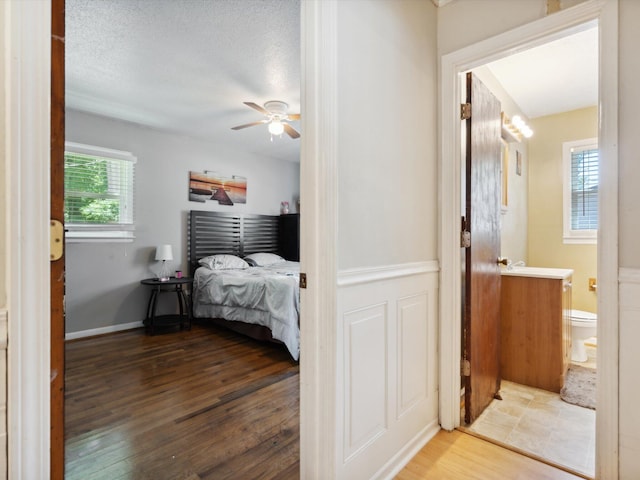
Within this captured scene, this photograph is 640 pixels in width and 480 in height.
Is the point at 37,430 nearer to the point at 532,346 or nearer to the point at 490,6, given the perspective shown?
the point at 490,6

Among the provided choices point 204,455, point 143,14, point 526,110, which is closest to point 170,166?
point 143,14

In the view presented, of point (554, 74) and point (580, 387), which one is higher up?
point (554, 74)

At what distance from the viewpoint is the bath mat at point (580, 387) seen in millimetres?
2285

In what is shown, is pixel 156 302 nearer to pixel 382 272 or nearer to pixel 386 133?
pixel 382 272

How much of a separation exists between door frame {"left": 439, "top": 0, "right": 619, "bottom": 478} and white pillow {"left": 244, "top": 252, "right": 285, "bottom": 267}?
3435 mm

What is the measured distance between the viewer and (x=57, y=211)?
0.71 m

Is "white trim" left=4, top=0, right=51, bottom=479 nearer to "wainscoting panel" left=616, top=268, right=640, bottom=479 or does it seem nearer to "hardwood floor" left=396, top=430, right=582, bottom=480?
"hardwood floor" left=396, top=430, right=582, bottom=480

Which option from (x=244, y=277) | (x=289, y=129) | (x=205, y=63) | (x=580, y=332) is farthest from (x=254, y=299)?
(x=580, y=332)

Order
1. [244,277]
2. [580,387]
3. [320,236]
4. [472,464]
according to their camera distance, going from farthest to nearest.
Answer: [244,277], [580,387], [472,464], [320,236]

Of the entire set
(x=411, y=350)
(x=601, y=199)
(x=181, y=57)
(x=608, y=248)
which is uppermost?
(x=181, y=57)

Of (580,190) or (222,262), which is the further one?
(222,262)

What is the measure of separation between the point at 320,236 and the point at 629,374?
146cm

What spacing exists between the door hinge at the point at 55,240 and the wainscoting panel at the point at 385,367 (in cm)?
88

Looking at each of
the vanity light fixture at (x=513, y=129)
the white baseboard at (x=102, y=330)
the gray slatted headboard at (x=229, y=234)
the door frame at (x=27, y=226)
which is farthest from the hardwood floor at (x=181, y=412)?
the vanity light fixture at (x=513, y=129)
